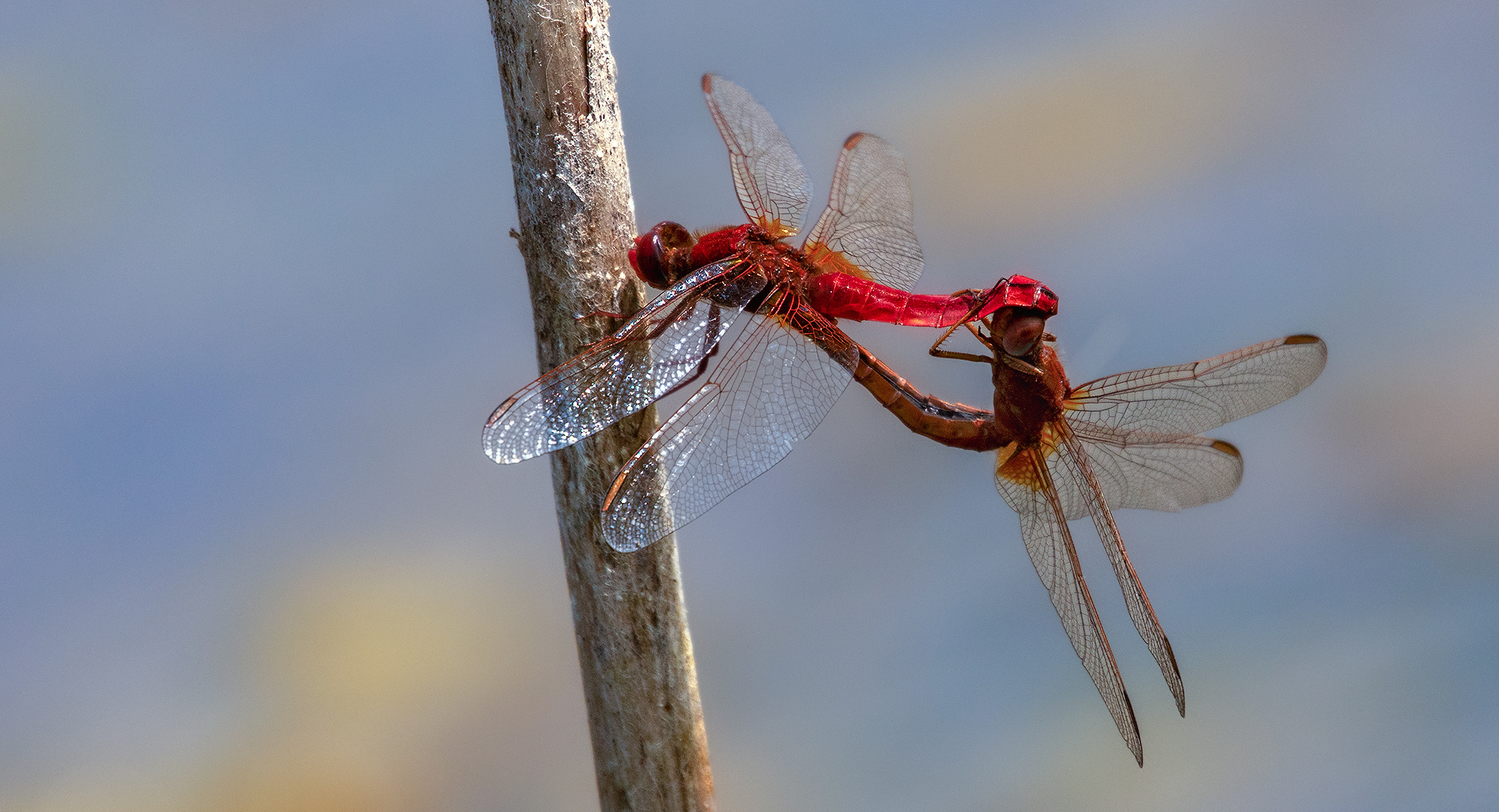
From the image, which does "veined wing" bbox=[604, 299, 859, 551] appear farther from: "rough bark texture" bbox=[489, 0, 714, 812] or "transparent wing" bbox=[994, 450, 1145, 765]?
"transparent wing" bbox=[994, 450, 1145, 765]

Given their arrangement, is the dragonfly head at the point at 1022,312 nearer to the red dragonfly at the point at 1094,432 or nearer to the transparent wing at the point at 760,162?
the red dragonfly at the point at 1094,432

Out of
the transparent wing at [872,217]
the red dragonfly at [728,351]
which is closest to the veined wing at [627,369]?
the red dragonfly at [728,351]

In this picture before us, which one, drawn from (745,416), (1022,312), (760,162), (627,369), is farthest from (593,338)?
(1022,312)

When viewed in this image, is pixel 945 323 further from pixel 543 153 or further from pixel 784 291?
pixel 543 153

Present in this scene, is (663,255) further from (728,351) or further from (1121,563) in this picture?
(1121,563)

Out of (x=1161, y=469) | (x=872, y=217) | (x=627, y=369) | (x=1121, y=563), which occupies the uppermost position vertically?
(x=872, y=217)

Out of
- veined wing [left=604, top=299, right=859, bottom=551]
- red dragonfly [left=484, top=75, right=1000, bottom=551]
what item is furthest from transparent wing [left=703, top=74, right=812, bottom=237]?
veined wing [left=604, top=299, right=859, bottom=551]
